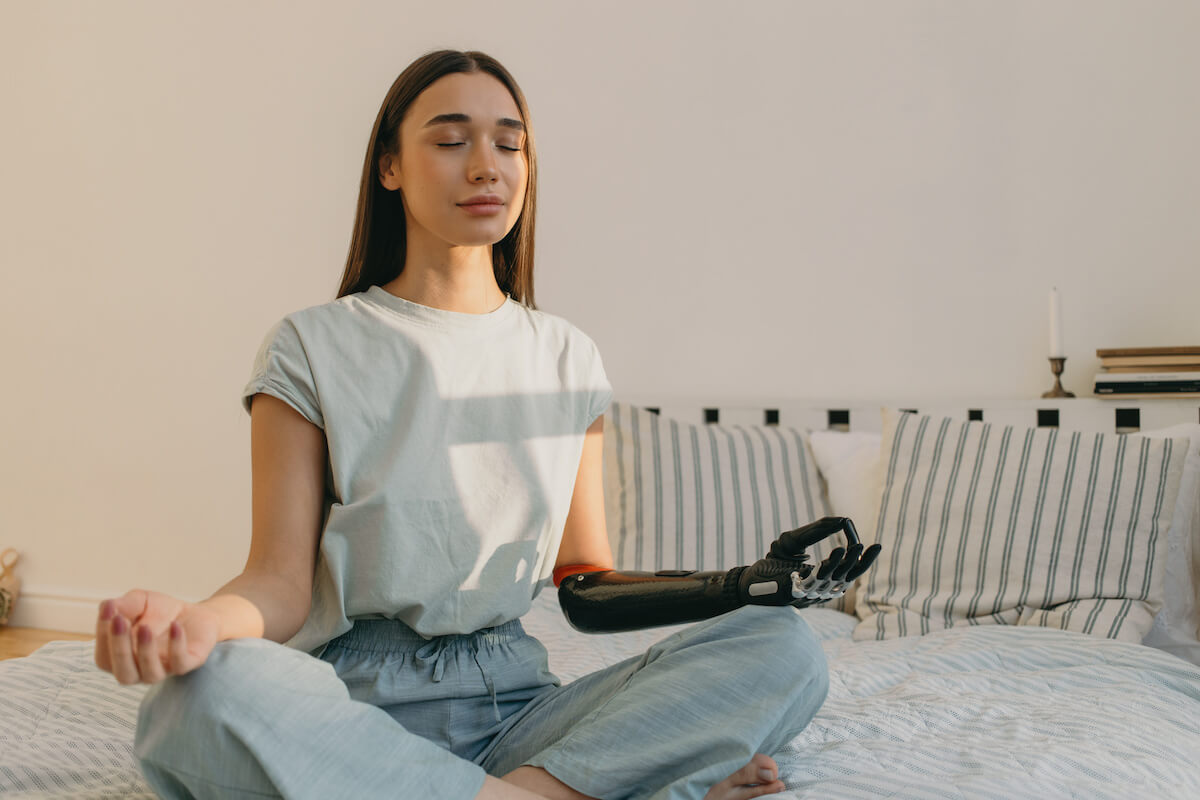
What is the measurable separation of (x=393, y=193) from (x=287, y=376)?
0.28 meters

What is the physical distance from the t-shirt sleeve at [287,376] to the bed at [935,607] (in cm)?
41

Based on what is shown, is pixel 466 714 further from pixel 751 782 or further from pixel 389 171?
pixel 389 171

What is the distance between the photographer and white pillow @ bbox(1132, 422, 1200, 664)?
181 centimetres

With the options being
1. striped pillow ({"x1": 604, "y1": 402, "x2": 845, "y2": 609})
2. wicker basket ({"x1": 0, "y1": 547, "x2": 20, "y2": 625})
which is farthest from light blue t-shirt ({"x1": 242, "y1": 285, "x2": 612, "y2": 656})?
wicker basket ({"x1": 0, "y1": 547, "x2": 20, "y2": 625})

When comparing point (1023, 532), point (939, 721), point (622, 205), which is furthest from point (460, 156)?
point (622, 205)

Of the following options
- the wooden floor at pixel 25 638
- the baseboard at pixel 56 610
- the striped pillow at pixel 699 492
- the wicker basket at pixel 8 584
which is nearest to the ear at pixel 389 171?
the striped pillow at pixel 699 492

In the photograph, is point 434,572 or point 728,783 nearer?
point 728,783

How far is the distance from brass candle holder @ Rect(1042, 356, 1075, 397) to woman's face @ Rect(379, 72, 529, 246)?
1.52 m

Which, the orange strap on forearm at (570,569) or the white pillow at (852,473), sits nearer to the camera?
the orange strap on forearm at (570,569)

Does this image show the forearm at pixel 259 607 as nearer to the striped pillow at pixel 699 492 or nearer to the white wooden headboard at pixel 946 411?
the striped pillow at pixel 699 492

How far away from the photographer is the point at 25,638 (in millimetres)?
3191

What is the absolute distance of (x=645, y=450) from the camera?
2164mm

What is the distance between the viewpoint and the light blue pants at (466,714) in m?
0.81

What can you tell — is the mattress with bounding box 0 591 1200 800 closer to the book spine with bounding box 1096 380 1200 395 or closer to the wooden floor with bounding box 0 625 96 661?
the book spine with bounding box 1096 380 1200 395
